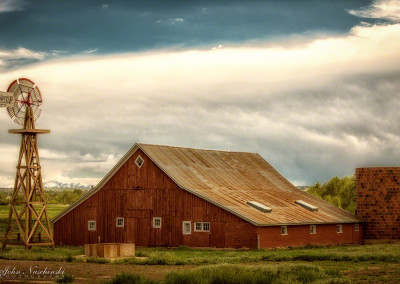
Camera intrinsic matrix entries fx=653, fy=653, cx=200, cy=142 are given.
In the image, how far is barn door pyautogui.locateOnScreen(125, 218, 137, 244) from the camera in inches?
1962

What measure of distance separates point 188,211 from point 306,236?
8.98 meters

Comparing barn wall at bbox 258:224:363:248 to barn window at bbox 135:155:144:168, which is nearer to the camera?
barn wall at bbox 258:224:363:248

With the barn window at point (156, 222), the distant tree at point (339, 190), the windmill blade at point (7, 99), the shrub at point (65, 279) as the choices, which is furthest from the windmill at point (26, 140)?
the distant tree at point (339, 190)

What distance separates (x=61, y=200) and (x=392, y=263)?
149 m

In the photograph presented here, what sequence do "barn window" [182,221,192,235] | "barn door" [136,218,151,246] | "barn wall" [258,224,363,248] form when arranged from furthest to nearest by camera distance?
"barn door" [136,218,151,246], "barn window" [182,221,192,235], "barn wall" [258,224,363,248]

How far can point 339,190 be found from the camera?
84.3 metres

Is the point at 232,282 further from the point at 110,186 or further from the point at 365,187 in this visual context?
the point at 365,187

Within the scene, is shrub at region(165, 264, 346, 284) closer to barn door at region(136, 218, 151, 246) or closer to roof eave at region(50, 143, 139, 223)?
barn door at region(136, 218, 151, 246)

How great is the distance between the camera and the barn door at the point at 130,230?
164 ft

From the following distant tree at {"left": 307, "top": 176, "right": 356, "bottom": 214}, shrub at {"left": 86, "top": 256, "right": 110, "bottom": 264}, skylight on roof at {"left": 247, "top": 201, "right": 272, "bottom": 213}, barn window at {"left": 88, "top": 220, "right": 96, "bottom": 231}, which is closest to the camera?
shrub at {"left": 86, "top": 256, "right": 110, "bottom": 264}

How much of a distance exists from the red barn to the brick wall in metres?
1.36

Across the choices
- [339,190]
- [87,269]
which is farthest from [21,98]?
[339,190]

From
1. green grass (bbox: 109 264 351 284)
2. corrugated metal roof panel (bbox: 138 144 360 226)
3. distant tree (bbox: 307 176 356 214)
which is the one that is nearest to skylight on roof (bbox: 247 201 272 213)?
corrugated metal roof panel (bbox: 138 144 360 226)

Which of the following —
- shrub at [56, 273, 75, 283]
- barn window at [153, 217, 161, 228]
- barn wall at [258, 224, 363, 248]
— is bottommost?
shrub at [56, 273, 75, 283]
